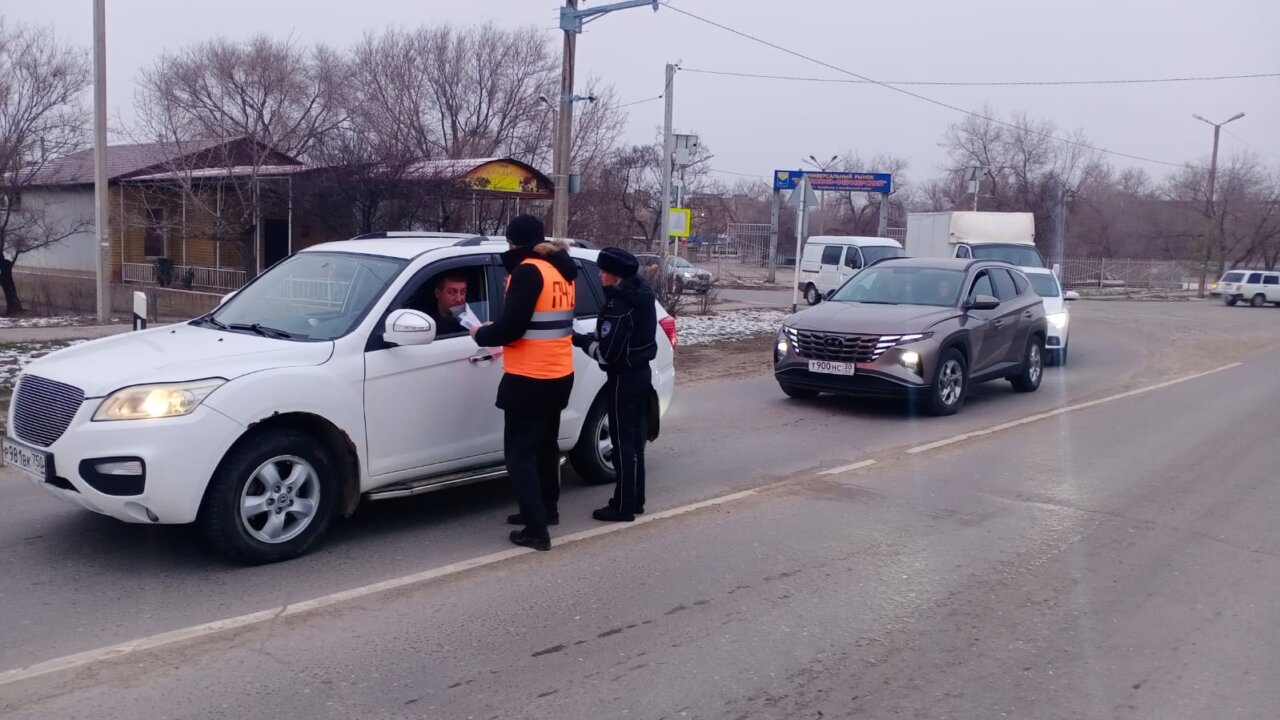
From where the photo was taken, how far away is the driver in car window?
6422mm

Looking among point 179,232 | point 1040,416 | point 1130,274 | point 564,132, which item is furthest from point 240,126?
point 1130,274

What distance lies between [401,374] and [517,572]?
130 centimetres

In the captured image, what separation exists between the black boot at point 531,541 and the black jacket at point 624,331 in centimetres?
112

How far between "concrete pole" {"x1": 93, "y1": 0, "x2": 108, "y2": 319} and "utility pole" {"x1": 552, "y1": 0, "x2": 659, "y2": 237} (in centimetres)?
858

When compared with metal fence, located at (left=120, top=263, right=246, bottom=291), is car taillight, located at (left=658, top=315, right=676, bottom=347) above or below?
above

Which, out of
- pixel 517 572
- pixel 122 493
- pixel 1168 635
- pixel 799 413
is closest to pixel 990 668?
pixel 1168 635

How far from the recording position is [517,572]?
5.78 meters

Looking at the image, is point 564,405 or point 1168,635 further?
point 564,405

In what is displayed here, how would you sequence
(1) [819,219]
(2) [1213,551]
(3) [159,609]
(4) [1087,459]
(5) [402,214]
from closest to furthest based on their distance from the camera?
(3) [159,609], (2) [1213,551], (4) [1087,459], (5) [402,214], (1) [819,219]

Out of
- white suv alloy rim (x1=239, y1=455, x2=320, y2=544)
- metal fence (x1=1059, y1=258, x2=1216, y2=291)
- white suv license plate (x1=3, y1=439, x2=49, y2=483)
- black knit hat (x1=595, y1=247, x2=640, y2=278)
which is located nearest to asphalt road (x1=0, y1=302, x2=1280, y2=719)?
white suv alloy rim (x1=239, y1=455, x2=320, y2=544)

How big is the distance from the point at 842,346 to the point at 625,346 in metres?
5.12

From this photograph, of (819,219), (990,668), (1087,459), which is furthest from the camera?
(819,219)

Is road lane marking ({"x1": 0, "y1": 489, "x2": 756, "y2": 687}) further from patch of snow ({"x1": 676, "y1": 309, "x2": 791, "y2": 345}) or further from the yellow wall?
the yellow wall

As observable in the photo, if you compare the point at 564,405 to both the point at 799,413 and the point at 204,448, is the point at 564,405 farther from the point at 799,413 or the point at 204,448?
the point at 799,413
